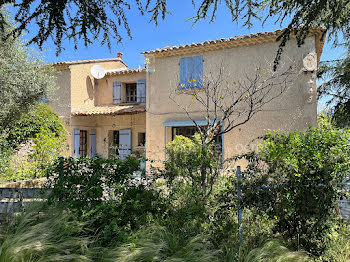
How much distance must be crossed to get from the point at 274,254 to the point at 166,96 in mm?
8457

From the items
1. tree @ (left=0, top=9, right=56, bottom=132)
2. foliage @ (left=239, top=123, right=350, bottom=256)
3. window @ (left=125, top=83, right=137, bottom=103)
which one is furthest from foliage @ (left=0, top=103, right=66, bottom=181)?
foliage @ (left=239, top=123, right=350, bottom=256)

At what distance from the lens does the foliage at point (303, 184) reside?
114 inches

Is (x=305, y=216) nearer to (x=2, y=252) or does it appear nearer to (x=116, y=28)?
(x=2, y=252)

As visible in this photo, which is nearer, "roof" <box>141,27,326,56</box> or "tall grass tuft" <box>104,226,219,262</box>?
"tall grass tuft" <box>104,226,219,262</box>

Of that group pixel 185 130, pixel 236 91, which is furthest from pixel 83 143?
pixel 236 91

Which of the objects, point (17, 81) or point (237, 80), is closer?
point (17, 81)

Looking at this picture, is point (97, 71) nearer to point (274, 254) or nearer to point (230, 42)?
point (230, 42)

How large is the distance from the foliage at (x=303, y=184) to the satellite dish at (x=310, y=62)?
6.50 meters

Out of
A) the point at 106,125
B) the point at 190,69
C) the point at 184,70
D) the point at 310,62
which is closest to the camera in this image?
the point at 310,62

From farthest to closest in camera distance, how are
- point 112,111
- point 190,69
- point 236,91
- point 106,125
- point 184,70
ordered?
point 106,125 < point 112,111 < point 184,70 < point 190,69 < point 236,91

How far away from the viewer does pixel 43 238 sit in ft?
8.74

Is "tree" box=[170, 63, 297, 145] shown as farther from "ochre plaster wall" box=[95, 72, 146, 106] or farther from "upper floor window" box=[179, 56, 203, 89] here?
"ochre plaster wall" box=[95, 72, 146, 106]

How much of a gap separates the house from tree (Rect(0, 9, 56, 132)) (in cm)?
258

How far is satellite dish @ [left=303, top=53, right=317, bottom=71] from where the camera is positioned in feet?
28.3
